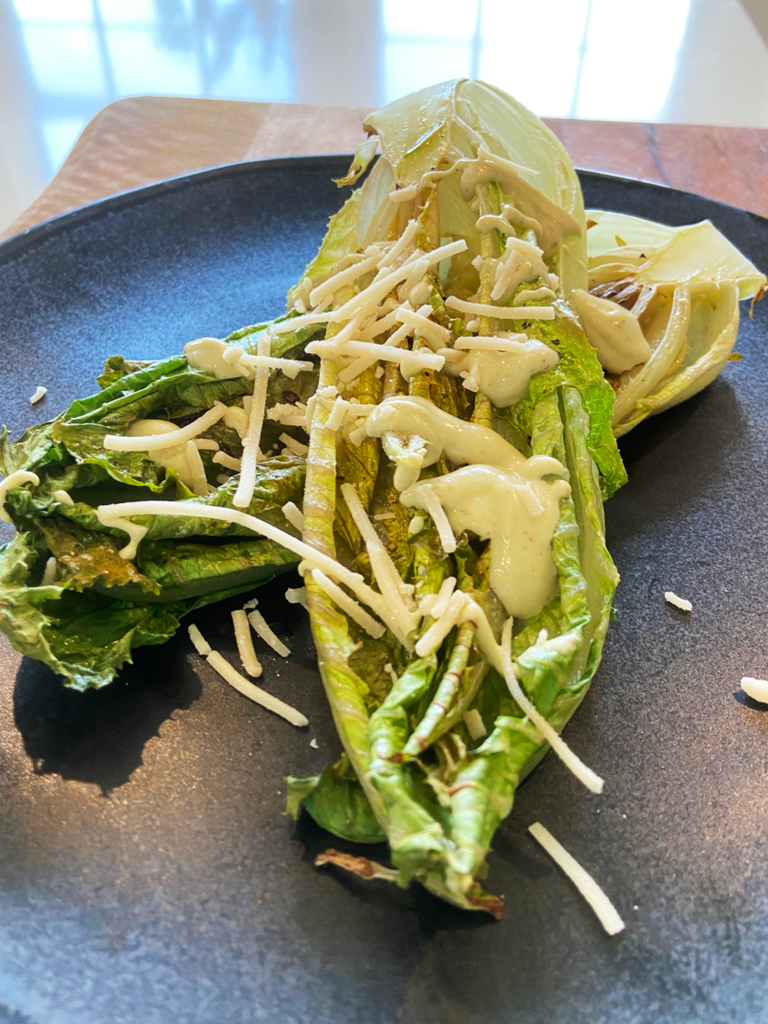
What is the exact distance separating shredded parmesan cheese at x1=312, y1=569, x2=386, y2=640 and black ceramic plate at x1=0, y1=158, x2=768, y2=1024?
0.21 metres

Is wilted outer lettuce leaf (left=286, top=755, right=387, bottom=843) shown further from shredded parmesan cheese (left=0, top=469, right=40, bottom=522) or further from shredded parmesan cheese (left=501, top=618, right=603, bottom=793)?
shredded parmesan cheese (left=0, top=469, right=40, bottom=522)

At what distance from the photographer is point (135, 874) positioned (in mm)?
1194

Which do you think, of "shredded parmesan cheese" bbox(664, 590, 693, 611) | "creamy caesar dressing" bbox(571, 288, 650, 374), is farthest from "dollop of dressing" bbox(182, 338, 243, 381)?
"shredded parmesan cheese" bbox(664, 590, 693, 611)

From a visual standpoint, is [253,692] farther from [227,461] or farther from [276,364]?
[276,364]

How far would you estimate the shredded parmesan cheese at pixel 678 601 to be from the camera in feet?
5.27

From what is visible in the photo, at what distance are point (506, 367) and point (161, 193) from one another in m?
1.63

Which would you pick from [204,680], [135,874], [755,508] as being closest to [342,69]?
[755,508]

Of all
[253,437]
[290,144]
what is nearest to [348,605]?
[253,437]

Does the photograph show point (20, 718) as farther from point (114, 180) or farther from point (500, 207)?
point (114, 180)

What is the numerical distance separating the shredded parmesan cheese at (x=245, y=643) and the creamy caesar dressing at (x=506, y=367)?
0.68 metres

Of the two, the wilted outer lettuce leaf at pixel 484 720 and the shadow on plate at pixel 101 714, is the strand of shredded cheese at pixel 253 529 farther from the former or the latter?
the shadow on plate at pixel 101 714

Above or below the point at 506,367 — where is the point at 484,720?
below

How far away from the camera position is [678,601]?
63.6 inches

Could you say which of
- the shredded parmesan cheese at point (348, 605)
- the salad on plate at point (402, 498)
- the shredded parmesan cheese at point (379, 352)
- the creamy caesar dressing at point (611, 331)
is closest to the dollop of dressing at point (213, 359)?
the salad on plate at point (402, 498)
